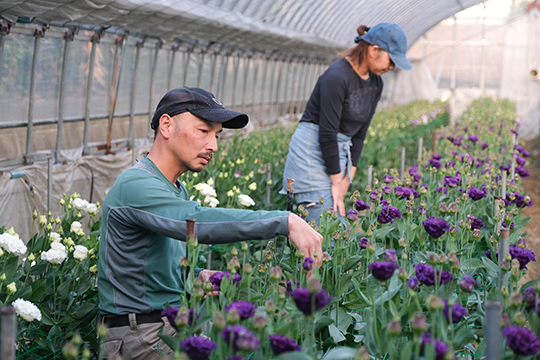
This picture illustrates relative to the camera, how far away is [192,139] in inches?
73.6

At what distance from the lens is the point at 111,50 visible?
581 centimetres

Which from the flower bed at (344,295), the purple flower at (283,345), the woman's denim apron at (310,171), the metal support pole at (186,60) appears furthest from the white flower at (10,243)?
the metal support pole at (186,60)

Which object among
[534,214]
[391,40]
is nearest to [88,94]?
[391,40]

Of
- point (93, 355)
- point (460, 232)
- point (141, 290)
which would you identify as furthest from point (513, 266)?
point (93, 355)

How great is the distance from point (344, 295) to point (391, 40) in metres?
1.65

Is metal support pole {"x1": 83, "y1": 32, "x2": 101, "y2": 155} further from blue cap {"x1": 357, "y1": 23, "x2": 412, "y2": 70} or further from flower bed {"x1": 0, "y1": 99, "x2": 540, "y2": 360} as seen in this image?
blue cap {"x1": 357, "y1": 23, "x2": 412, "y2": 70}

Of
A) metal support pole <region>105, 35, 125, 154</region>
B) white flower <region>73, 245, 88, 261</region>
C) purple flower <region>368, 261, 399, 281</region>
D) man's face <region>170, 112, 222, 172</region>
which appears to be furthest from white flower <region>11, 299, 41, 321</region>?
metal support pole <region>105, 35, 125, 154</region>

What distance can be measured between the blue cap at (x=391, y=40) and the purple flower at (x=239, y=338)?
220 cm

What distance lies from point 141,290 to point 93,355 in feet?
1.84

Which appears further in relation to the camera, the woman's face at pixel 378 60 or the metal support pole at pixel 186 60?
the metal support pole at pixel 186 60

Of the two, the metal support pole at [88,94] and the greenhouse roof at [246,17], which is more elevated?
the greenhouse roof at [246,17]

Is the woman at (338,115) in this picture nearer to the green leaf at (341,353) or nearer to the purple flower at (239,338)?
the green leaf at (341,353)

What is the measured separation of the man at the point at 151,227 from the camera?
1693 millimetres

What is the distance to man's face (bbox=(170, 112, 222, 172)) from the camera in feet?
6.11
